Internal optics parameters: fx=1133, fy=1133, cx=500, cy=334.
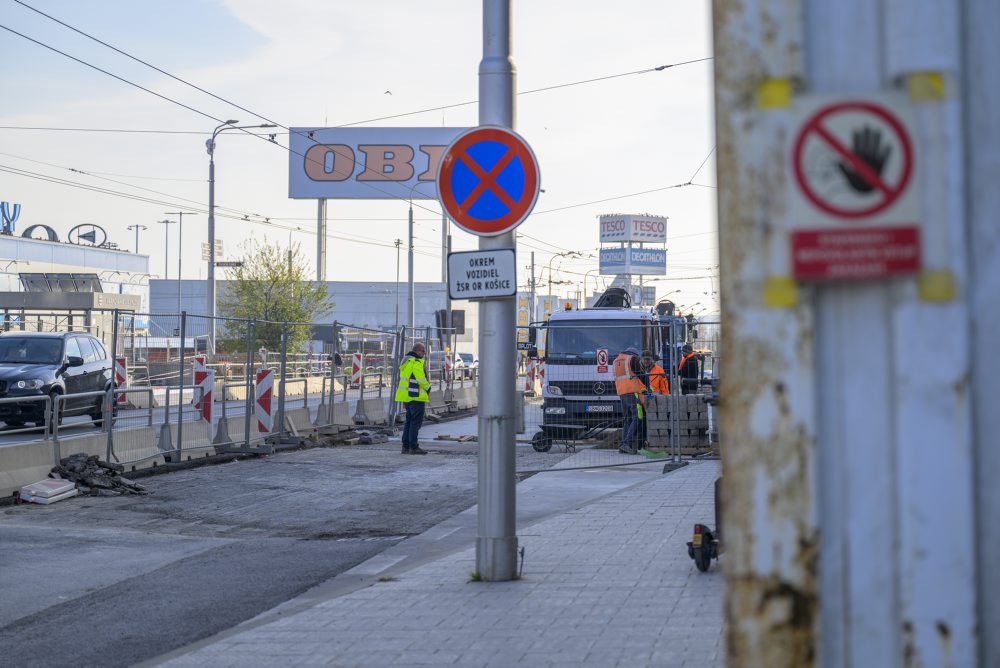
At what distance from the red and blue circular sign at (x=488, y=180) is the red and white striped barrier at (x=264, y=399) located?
12058 millimetres

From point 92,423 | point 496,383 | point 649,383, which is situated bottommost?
point 92,423

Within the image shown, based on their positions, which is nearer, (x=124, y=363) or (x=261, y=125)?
(x=124, y=363)

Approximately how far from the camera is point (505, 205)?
7.62 metres

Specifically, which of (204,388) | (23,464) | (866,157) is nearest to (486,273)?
(866,157)

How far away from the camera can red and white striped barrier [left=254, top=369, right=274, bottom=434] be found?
19094 mm

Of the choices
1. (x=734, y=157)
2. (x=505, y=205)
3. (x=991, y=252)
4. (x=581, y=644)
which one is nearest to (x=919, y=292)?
(x=991, y=252)

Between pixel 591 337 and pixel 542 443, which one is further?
pixel 591 337

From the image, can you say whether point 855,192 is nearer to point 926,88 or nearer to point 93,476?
point 926,88

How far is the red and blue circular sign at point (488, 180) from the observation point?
7.54 meters

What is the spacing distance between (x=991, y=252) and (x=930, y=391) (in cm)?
28

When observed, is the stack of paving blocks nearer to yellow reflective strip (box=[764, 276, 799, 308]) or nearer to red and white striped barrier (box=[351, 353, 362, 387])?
red and white striped barrier (box=[351, 353, 362, 387])

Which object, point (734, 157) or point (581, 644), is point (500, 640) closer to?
point (581, 644)

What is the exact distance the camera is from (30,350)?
20.6m

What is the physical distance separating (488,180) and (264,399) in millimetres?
12512
